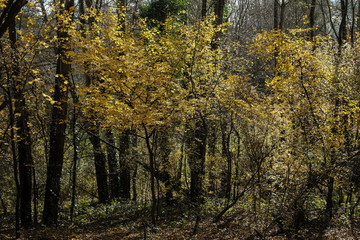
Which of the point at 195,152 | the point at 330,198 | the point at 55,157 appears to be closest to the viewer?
the point at 330,198

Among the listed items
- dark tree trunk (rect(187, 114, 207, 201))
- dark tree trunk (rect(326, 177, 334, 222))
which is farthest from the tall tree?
dark tree trunk (rect(326, 177, 334, 222))

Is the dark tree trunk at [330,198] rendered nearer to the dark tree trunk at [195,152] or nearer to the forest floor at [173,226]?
the forest floor at [173,226]

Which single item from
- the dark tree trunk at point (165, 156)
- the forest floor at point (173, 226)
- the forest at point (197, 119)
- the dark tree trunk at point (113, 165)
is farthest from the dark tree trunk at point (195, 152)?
the dark tree trunk at point (113, 165)

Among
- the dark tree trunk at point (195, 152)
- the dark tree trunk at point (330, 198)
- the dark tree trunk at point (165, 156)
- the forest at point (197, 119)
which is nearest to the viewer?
the forest at point (197, 119)

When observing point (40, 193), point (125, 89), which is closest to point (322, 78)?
point (125, 89)

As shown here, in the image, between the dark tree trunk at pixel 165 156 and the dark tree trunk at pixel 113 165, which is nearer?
the dark tree trunk at pixel 165 156

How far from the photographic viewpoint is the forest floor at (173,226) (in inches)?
287

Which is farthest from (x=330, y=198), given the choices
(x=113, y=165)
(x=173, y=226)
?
(x=113, y=165)

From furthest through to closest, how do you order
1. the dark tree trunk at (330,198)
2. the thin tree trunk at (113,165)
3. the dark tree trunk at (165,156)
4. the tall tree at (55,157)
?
the thin tree trunk at (113,165) → the dark tree trunk at (165,156) → the tall tree at (55,157) → the dark tree trunk at (330,198)

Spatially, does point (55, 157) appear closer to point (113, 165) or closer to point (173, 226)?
point (113, 165)

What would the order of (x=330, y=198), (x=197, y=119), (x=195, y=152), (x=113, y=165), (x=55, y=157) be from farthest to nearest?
(x=113, y=165), (x=195, y=152), (x=197, y=119), (x=55, y=157), (x=330, y=198)

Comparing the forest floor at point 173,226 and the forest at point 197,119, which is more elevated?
the forest at point 197,119

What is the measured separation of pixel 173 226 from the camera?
30.5ft

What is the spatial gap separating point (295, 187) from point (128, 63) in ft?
15.6
